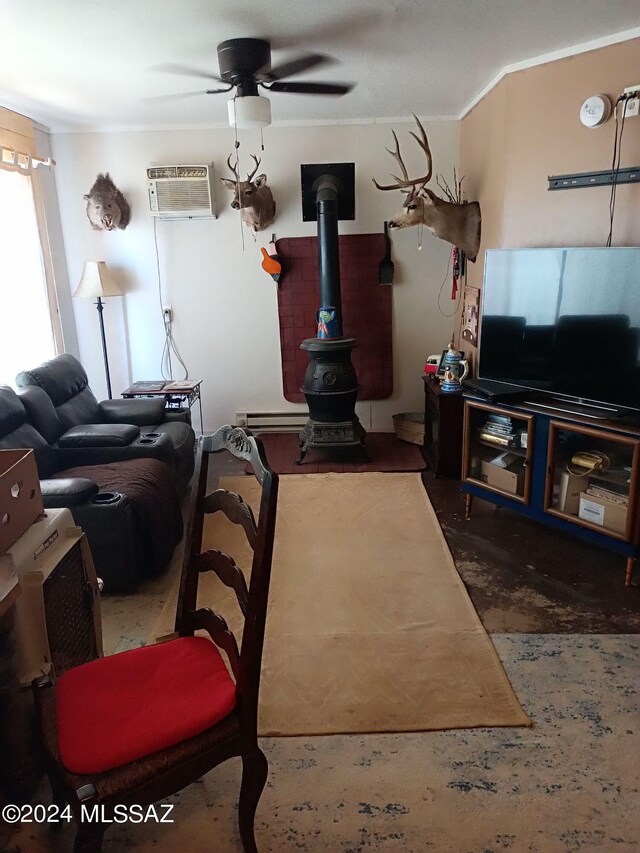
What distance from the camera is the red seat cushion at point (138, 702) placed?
50.3 inches

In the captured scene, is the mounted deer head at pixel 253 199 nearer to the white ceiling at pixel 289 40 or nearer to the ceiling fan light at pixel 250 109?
the white ceiling at pixel 289 40

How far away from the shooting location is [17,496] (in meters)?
1.68

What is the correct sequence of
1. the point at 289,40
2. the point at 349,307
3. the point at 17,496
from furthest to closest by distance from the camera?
1. the point at 349,307
2. the point at 289,40
3. the point at 17,496

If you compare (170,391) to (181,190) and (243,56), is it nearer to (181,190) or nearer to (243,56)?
(181,190)

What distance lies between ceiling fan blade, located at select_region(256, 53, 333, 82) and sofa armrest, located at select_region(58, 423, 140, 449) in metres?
2.02

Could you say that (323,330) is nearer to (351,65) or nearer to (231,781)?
(351,65)

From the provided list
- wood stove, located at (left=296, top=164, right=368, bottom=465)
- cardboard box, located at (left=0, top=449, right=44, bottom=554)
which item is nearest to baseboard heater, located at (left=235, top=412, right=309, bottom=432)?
wood stove, located at (left=296, top=164, right=368, bottom=465)

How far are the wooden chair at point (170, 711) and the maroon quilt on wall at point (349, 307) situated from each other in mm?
3357

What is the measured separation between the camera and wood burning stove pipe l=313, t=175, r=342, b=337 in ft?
13.8

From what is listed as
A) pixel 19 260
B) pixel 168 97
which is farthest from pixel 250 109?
pixel 19 260

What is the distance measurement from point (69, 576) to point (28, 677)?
31cm

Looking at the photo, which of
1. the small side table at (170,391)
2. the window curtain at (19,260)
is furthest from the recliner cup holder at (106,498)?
the small side table at (170,391)

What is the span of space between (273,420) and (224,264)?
1329 mm

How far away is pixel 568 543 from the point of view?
10.3ft
